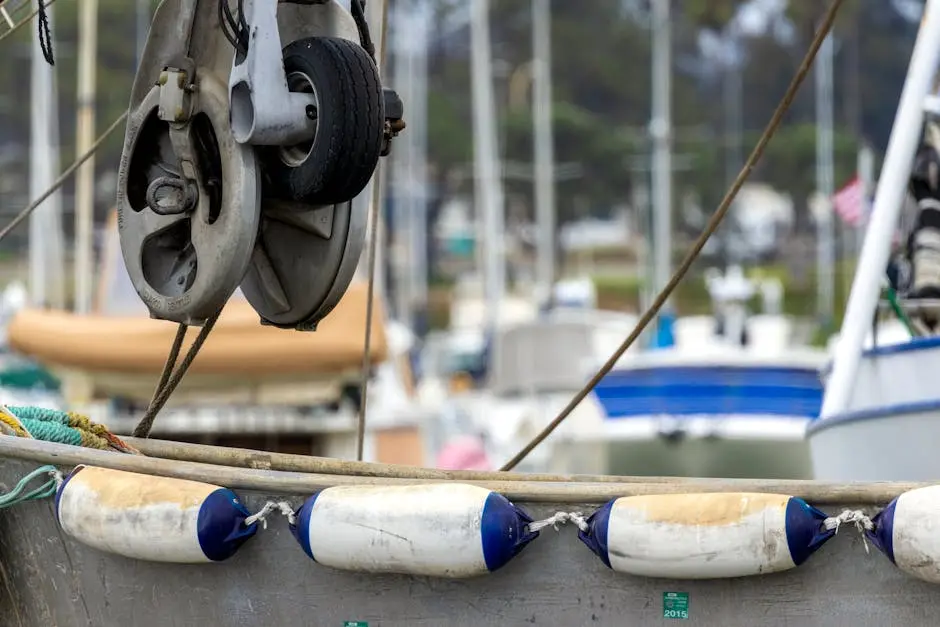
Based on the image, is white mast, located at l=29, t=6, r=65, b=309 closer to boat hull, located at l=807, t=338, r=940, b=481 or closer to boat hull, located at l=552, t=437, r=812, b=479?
boat hull, located at l=552, t=437, r=812, b=479

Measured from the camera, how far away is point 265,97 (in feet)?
14.4

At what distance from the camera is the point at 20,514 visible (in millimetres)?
4582

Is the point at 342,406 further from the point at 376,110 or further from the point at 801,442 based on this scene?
the point at 376,110

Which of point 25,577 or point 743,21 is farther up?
point 743,21

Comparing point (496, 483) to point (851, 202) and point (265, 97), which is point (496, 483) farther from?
point (851, 202)

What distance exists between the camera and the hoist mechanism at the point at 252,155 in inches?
173

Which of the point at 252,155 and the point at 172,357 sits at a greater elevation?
the point at 252,155

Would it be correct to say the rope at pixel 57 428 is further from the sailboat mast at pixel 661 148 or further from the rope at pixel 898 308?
the sailboat mast at pixel 661 148

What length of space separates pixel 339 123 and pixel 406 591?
1178mm

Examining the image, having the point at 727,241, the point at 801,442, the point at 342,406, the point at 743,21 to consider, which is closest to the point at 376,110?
the point at 342,406

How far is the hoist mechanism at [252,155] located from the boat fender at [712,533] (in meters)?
1.23

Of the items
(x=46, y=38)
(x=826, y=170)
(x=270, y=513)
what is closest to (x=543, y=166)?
(x=826, y=170)

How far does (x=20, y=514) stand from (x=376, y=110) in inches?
56.9

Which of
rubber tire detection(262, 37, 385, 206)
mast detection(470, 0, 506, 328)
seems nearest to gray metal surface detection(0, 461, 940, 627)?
rubber tire detection(262, 37, 385, 206)
